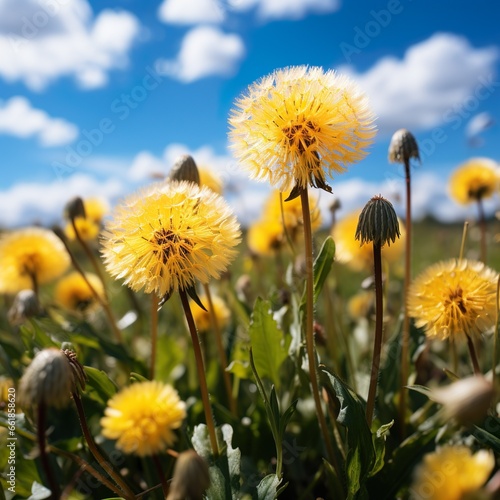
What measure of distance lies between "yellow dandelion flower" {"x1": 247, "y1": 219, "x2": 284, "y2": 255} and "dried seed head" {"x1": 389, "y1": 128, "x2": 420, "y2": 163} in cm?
121

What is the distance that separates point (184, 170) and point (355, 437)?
3.80 feet

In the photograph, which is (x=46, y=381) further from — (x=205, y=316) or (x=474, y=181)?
(x=474, y=181)

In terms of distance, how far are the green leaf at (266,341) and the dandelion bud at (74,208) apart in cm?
122

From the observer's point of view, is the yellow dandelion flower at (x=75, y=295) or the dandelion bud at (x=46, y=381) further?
the yellow dandelion flower at (x=75, y=295)

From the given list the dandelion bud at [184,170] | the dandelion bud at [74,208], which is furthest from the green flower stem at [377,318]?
the dandelion bud at [74,208]

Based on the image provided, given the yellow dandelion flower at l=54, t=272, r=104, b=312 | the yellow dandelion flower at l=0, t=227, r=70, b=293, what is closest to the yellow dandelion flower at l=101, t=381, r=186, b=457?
the yellow dandelion flower at l=0, t=227, r=70, b=293

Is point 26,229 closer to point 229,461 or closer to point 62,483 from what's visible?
point 62,483

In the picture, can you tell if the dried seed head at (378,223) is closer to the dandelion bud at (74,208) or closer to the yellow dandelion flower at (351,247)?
the yellow dandelion flower at (351,247)

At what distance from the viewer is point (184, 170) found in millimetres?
2062

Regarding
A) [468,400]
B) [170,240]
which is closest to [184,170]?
[170,240]

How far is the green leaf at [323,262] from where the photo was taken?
6.25ft

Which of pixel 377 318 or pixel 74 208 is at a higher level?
pixel 74 208

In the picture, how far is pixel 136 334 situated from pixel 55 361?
92.6 inches

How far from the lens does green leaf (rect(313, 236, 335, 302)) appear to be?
190cm
